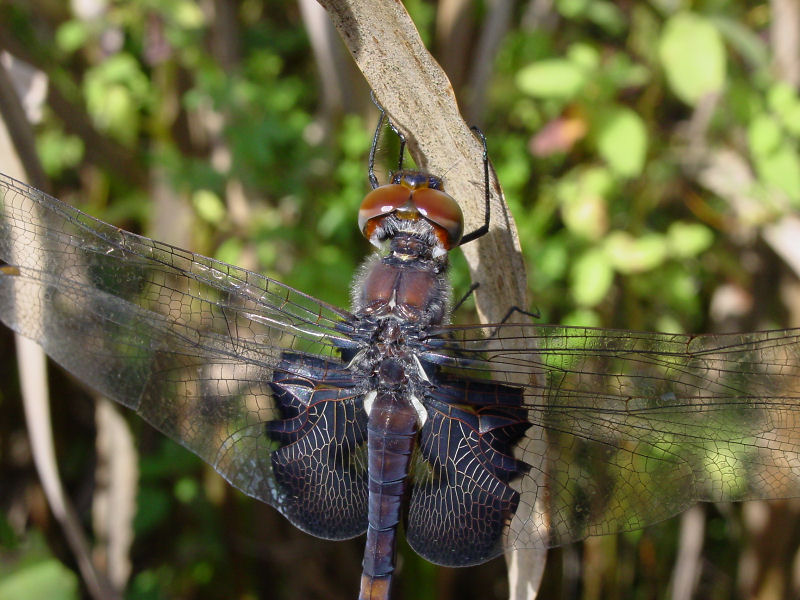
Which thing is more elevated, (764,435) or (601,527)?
(764,435)

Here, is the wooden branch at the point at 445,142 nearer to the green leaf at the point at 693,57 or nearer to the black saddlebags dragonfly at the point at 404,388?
the black saddlebags dragonfly at the point at 404,388

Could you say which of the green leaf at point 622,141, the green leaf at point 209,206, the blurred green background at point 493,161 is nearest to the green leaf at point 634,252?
the blurred green background at point 493,161

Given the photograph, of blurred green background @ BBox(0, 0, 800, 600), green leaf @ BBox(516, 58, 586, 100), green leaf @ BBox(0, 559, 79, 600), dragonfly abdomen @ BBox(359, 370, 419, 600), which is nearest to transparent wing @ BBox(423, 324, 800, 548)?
dragonfly abdomen @ BBox(359, 370, 419, 600)

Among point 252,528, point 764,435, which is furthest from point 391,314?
point 252,528

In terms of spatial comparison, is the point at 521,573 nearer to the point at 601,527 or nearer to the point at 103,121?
the point at 601,527

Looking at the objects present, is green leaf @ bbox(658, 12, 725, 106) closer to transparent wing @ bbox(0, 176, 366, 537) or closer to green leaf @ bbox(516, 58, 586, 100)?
green leaf @ bbox(516, 58, 586, 100)

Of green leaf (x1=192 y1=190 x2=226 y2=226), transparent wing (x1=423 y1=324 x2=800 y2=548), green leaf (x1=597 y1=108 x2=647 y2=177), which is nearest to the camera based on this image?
transparent wing (x1=423 y1=324 x2=800 y2=548)

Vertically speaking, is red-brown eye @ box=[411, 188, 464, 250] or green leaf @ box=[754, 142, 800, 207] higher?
green leaf @ box=[754, 142, 800, 207]
